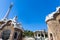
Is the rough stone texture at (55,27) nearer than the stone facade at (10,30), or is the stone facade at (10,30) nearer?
the rough stone texture at (55,27)

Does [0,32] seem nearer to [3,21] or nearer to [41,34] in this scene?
[3,21]

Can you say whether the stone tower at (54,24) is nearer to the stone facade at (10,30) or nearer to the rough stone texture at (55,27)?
the rough stone texture at (55,27)

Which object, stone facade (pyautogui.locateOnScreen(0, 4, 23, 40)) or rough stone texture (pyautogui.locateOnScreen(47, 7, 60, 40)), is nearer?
rough stone texture (pyautogui.locateOnScreen(47, 7, 60, 40))

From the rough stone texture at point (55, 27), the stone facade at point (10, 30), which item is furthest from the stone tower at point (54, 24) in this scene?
the stone facade at point (10, 30)

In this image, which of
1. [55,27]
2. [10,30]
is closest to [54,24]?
[55,27]

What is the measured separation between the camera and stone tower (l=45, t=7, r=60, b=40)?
1667 centimetres

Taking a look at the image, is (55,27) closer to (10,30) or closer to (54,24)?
(54,24)

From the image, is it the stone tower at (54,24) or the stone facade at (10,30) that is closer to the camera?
the stone tower at (54,24)

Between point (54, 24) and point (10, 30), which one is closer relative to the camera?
point (54, 24)

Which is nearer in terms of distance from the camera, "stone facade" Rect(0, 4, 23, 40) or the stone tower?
the stone tower

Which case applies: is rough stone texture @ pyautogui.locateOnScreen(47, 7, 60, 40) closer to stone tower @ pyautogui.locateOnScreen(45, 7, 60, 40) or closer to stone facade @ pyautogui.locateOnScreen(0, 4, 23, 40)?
stone tower @ pyautogui.locateOnScreen(45, 7, 60, 40)

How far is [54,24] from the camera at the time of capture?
1714 cm

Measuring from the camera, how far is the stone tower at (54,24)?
16.7 m

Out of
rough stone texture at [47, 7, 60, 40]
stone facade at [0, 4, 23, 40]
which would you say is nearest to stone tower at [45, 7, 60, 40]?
rough stone texture at [47, 7, 60, 40]
